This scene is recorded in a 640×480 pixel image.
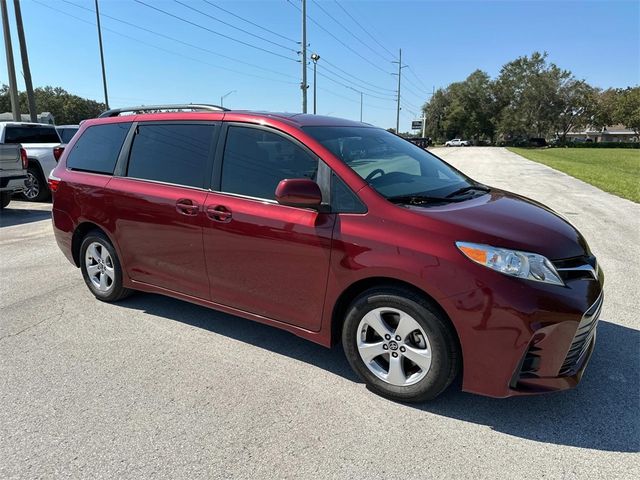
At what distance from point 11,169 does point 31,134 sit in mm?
2528

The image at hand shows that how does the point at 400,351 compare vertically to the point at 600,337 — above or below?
above

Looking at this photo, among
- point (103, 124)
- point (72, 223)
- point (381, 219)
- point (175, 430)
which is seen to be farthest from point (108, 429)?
point (103, 124)

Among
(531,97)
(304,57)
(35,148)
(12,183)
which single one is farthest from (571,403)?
(531,97)

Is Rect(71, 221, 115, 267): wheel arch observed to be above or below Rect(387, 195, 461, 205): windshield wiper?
below

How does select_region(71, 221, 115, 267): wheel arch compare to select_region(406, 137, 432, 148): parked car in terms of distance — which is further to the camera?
select_region(406, 137, 432, 148): parked car

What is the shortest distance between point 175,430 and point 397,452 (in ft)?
4.21

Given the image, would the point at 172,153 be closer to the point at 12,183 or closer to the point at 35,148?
the point at 12,183

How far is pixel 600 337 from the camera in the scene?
391 centimetres

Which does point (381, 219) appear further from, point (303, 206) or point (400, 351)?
point (400, 351)

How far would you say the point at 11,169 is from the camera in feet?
32.4

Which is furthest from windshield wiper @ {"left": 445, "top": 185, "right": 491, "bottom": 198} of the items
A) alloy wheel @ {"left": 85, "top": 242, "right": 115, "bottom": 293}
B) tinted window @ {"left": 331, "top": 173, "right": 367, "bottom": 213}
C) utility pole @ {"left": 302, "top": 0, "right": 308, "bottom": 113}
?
utility pole @ {"left": 302, "top": 0, "right": 308, "bottom": 113}

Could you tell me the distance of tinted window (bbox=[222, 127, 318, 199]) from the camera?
133 inches

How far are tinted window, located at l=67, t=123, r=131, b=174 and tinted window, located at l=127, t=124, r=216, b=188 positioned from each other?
0.27 meters

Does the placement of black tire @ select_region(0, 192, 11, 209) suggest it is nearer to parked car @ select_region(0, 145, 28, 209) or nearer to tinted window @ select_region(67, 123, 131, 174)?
parked car @ select_region(0, 145, 28, 209)
